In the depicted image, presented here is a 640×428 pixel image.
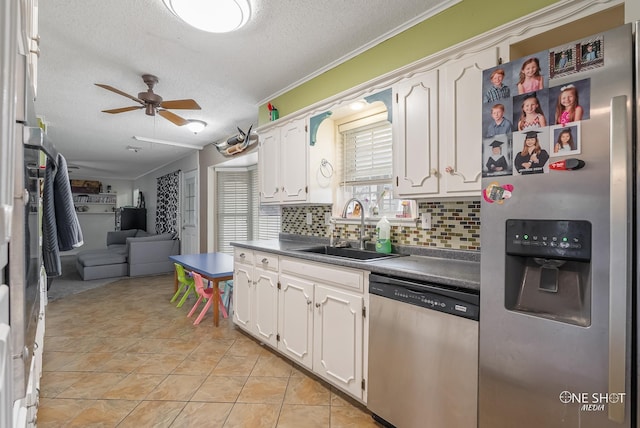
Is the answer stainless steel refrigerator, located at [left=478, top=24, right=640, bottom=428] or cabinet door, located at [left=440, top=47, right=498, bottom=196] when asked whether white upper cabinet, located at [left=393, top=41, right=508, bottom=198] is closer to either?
cabinet door, located at [left=440, top=47, right=498, bottom=196]

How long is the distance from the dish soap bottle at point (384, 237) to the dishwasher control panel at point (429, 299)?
55 cm

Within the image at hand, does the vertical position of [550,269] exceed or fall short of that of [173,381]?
it exceeds it

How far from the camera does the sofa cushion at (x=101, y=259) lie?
5.36 meters

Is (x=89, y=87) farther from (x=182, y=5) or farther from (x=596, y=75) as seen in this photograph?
(x=596, y=75)

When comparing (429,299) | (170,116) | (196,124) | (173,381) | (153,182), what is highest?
(196,124)

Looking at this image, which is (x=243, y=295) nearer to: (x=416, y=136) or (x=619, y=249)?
(x=416, y=136)

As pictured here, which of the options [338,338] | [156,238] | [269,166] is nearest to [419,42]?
[269,166]

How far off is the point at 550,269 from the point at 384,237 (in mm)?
1178

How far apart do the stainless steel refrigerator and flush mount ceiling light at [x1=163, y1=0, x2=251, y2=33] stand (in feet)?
4.82

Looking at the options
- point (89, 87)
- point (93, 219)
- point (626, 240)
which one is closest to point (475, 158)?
point (626, 240)

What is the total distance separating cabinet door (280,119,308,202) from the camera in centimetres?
275

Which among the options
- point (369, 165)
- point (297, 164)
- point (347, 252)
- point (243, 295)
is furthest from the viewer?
point (243, 295)

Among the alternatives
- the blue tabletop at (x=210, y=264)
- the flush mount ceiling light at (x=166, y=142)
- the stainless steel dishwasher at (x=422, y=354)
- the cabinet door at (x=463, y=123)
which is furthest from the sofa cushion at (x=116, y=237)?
the cabinet door at (x=463, y=123)

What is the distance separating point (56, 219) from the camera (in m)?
1.55
